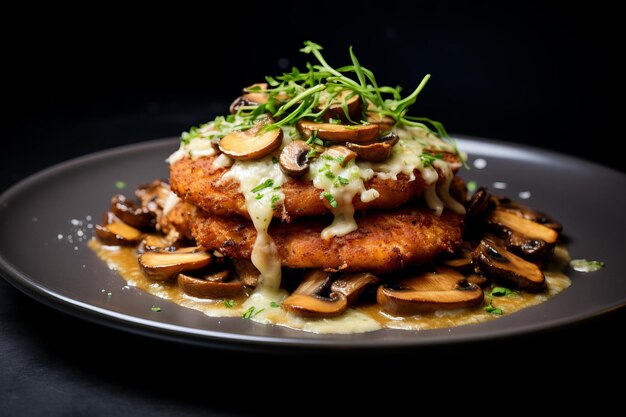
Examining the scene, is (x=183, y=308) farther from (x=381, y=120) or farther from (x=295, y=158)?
(x=381, y=120)

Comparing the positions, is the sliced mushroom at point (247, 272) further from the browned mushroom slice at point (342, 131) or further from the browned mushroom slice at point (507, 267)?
the browned mushroom slice at point (507, 267)

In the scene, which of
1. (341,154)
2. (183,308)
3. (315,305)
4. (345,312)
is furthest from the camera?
(341,154)

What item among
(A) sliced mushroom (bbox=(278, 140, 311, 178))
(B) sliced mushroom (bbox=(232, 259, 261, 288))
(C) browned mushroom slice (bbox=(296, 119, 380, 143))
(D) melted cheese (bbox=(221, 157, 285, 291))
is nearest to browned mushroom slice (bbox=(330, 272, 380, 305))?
(D) melted cheese (bbox=(221, 157, 285, 291))

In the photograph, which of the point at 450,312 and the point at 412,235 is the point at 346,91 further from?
the point at 450,312

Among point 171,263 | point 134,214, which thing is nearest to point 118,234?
point 134,214

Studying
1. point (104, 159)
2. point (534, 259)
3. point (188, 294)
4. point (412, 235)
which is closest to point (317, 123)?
point (412, 235)

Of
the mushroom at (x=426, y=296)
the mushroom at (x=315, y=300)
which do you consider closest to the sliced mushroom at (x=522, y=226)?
the mushroom at (x=426, y=296)
